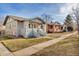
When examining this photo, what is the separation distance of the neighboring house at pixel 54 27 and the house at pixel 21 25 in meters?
0.07

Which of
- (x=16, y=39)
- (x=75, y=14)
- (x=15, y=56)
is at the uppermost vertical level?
(x=75, y=14)

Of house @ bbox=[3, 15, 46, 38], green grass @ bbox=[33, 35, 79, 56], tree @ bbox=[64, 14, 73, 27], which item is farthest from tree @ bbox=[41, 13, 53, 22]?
green grass @ bbox=[33, 35, 79, 56]

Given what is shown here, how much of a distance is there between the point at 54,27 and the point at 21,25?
0.43 metres

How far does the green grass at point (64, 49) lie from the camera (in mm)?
3189

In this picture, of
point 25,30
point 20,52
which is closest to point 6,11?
point 25,30

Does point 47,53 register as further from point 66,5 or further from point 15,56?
point 66,5

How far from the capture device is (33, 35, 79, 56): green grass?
3.19m

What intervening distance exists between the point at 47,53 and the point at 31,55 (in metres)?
0.20

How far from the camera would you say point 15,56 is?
3.20 meters

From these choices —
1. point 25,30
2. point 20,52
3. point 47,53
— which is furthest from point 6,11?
point 47,53

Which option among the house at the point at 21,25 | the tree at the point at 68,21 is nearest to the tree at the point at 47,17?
the house at the point at 21,25

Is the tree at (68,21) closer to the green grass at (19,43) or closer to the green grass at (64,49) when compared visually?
the green grass at (64,49)

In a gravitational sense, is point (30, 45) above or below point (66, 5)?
below

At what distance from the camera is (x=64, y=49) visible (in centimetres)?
321
